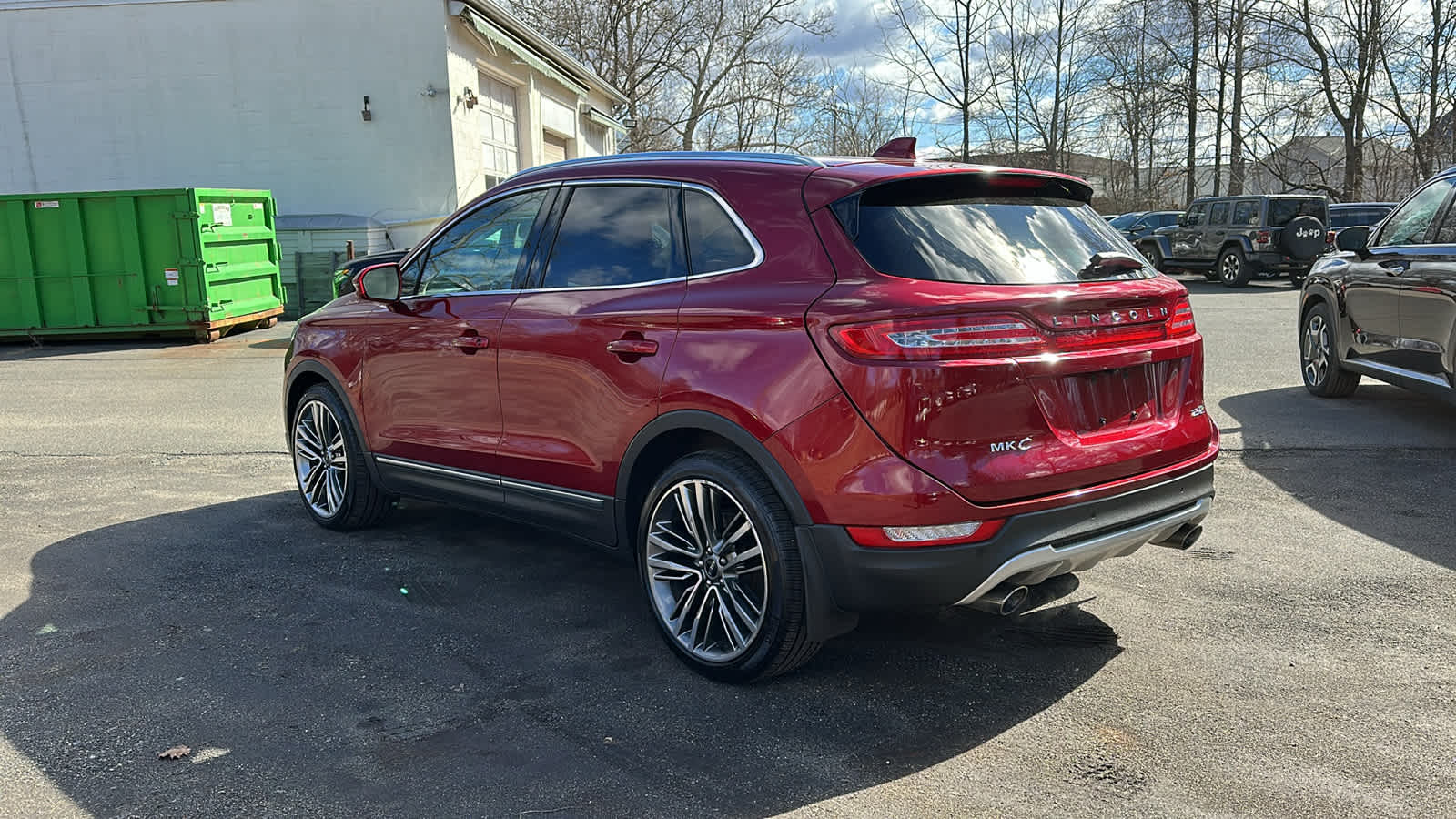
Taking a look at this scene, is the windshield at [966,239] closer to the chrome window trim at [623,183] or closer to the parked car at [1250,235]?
the chrome window trim at [623,183]

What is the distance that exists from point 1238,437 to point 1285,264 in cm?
1546

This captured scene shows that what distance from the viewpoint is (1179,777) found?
300 centimetres

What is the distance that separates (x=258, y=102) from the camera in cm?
1920

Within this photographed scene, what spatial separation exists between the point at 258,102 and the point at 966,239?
739 inches

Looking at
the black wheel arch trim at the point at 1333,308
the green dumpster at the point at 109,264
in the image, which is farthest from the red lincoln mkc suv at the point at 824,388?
the green dumpster at the point at 109,264

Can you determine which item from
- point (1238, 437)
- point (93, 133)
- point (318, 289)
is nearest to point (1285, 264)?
point (1238, 437)

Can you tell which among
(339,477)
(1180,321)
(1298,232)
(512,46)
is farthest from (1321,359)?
(512,46)

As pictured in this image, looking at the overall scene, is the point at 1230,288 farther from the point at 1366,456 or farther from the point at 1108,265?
the point at 1108,265

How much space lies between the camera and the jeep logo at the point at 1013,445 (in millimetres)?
3166

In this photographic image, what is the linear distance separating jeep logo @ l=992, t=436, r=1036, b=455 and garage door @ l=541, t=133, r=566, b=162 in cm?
2274

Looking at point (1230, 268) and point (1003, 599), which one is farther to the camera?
point (1230, 268)

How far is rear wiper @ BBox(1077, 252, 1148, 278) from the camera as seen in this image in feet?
11.7

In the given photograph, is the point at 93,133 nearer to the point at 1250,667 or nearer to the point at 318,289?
the point at 318,289

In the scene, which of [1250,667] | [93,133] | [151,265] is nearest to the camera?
[1250,667]
